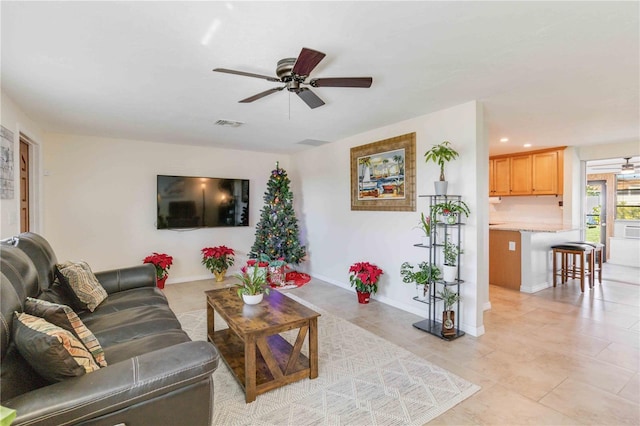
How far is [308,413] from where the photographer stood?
6.50 ft

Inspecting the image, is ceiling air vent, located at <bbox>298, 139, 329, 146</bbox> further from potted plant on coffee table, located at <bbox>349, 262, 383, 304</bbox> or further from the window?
the window

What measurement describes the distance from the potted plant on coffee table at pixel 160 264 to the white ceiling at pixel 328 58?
6.99 feet

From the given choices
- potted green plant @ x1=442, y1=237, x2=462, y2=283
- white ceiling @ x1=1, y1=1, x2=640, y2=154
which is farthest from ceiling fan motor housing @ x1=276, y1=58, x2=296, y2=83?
potted green plant @ x1=442, y1=237, x2=462, y2=283

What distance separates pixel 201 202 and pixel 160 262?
1.19m

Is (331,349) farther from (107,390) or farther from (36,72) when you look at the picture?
(36,72)

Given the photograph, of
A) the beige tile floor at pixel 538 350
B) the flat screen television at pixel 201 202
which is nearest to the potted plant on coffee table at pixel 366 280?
the beige tile floor at pixel 538 350

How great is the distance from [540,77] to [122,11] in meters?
3.02

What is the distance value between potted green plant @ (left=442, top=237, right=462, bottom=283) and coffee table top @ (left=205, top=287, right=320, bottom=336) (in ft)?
5.25

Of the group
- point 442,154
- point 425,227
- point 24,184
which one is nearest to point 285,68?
point 442,154

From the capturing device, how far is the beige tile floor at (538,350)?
6.60ft

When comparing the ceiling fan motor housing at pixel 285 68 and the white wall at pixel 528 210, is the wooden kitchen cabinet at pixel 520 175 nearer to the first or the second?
the white wall at pixel 528 210

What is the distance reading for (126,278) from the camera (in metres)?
3.00

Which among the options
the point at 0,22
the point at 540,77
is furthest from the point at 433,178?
the point at 0,22

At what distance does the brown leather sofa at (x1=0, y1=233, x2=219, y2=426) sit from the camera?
3.78 feet
